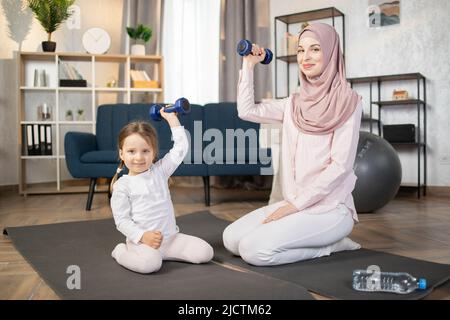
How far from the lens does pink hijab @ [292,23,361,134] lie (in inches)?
72.3

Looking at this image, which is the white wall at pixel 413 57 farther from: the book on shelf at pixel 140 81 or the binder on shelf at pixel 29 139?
the binder on shelf at pixel 29 139

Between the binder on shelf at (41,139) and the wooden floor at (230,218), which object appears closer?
the wooden floor at (230,218)

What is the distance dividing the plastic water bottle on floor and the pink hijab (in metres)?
0.57

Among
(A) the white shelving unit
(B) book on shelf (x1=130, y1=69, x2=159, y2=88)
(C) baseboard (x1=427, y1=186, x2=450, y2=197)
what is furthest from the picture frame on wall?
(B) book on shelf (x1=130, y1=69, x2=159, y2=88)

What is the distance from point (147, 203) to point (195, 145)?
218 cm

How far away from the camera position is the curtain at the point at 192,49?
17.6 ft

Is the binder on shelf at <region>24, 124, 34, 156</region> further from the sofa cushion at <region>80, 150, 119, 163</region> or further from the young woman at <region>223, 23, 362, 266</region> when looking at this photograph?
the young woman at <region>223, 23, 362, 266</region>

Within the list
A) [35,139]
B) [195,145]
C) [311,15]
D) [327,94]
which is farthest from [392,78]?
[35,139]

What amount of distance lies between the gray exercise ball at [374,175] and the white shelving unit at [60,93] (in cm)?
245

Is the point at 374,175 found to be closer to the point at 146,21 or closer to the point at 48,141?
the point at 48,141

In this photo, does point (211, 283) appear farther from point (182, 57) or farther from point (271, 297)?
point (182, 57)

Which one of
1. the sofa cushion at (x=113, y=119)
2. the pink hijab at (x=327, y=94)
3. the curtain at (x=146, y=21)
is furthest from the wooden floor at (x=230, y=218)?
the curtain at (x=146, y=21)

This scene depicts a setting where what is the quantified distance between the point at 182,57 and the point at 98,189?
68.6 inches

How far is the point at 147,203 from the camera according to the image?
5.91 feet
